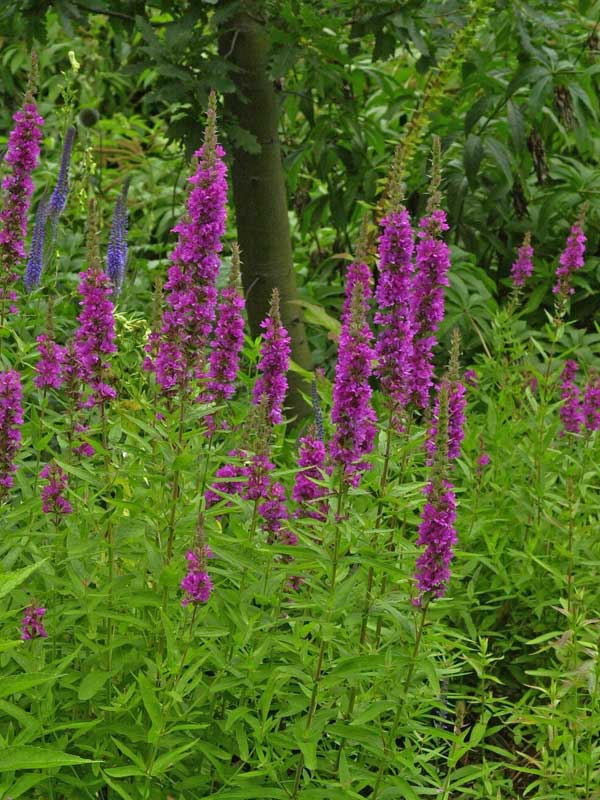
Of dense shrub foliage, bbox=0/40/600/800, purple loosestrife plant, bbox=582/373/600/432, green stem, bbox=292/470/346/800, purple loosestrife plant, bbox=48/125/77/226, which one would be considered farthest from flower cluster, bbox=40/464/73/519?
purple loosestrife plant, bbox=582/373/600/432

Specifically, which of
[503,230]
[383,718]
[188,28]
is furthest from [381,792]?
[503,230]

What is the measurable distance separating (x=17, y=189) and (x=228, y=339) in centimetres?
102

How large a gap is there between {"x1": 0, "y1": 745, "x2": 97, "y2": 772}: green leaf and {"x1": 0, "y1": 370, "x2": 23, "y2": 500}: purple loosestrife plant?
1037 millimetres

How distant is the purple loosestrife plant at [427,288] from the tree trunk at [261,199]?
6.49 feet

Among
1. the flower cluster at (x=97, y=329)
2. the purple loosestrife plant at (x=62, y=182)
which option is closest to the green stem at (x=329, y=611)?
the flower cluster at (x=97, y=329)

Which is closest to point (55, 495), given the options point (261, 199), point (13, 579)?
point (13, 579)

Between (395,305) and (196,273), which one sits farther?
(395,305)

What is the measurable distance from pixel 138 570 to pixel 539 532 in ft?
5.33

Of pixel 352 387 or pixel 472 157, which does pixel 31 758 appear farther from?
pixel 472 157

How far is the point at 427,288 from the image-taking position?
9.90 feet

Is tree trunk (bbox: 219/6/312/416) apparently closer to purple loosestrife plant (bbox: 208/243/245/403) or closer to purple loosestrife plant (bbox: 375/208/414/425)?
purple loosestrife plant (bbox: 208/243/245/403)

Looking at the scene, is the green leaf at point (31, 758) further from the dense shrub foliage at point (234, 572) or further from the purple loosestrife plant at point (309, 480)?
the purple loosestrife plant at point (309, 480)

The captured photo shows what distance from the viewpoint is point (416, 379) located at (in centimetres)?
307

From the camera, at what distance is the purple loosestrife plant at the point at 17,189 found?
11.6 ft
